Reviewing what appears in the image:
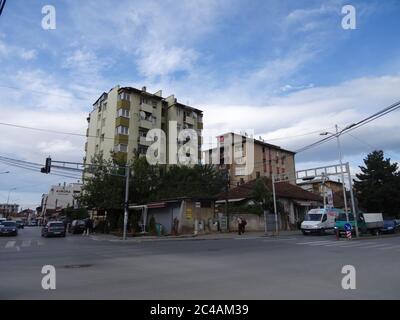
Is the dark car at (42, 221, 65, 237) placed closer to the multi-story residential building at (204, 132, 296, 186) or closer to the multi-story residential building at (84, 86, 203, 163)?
the multi-story residential building at (84, 86, 203, 163)

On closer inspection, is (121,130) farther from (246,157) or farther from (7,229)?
(246,157)

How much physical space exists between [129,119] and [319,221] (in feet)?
106

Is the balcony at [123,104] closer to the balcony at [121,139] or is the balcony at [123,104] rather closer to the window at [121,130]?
the window at [121,130]

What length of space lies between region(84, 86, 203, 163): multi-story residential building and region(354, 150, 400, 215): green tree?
30.1 m

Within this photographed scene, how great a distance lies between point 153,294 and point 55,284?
9.04 feet

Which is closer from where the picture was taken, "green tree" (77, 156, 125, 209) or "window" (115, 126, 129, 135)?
"green tree" (77, 156, 125, 209)

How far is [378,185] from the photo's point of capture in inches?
1954

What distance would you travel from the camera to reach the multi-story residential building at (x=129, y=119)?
170 ft

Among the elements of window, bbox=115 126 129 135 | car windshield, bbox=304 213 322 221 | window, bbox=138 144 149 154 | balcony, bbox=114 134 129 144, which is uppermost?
window, bbox=115 126 129 135

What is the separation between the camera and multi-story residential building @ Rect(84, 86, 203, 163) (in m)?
51.8

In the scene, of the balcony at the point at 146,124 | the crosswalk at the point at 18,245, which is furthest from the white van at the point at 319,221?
the balcony at the point at 146,124

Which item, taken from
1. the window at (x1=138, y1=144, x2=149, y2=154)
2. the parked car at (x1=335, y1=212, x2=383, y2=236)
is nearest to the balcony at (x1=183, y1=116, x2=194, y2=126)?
the window at (x1=138, y1=144, x2=149, y2=154)
